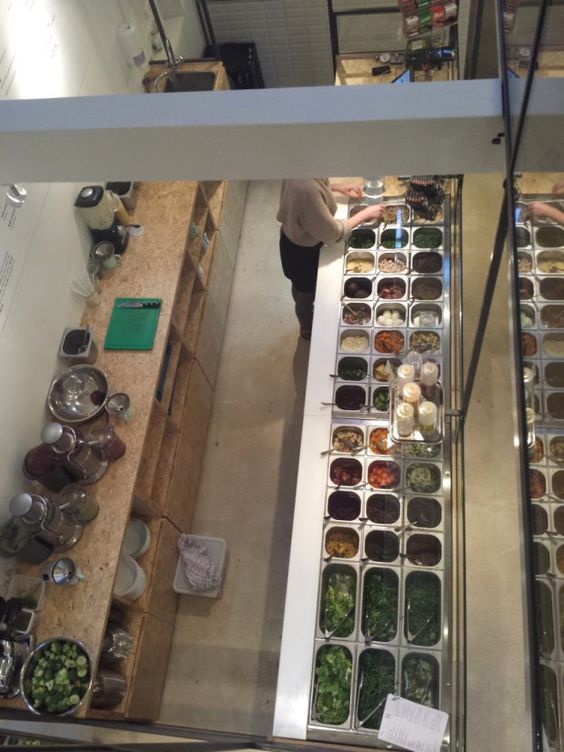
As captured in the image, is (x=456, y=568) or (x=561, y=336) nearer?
(x=561, y=336)

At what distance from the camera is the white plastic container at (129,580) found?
2.79 m

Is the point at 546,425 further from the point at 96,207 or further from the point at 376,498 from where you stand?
the point at 96,207

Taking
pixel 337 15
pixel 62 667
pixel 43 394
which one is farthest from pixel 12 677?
pixel 337 15

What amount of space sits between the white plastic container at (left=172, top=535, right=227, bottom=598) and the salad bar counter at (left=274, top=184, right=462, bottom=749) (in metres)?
1.10

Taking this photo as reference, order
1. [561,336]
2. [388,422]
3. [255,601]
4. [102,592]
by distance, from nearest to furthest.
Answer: [561,336], [102,592], [388,422], [255,601]

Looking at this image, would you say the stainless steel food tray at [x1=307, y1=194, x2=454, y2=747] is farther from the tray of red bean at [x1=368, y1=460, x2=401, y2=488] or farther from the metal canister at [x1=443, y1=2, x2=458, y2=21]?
the metal canister at [x1=443, y1=2, x2=458, y2=21]

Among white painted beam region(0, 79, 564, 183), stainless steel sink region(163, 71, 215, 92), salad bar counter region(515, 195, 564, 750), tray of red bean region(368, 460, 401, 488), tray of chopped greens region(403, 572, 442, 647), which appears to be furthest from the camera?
stainless steel sink region(163, 71, 215, 92)

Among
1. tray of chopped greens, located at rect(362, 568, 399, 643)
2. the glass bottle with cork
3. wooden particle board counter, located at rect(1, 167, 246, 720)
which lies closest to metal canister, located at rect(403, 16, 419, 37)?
wooden particle board counter, located at rect(1, 167, 246, 720)

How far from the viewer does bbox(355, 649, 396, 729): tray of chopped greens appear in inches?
87.9

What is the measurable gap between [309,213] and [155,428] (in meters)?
1.44

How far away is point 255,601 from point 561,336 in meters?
2.75

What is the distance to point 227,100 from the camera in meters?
1.50

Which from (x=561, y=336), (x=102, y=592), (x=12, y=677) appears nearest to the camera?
(x=561, y=336)

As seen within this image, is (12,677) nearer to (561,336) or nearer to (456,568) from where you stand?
(456,568)
